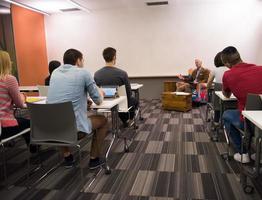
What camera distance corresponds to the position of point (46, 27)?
23.8 ft

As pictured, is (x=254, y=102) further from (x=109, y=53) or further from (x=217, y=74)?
(x=109, y=53)

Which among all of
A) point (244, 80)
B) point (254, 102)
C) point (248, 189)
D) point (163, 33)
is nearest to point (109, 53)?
point (244, 80)

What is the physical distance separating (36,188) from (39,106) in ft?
2.62

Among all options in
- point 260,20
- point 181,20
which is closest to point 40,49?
point 181,20

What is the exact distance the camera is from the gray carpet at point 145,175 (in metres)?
2.09

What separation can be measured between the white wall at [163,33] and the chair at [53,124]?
5.03 metres

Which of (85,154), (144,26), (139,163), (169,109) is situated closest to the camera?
(139,163)

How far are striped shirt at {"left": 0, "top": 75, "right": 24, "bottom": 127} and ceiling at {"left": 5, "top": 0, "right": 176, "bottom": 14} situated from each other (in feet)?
13.3

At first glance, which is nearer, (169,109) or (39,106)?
(39,106)

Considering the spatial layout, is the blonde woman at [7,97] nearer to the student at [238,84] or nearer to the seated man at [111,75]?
the seated man at [111,75]

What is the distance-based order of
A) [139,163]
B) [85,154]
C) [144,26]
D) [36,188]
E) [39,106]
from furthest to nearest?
1. [144,26]
2. [85,154]
3. [139,163]
4. [36,188]
5. [39,106]

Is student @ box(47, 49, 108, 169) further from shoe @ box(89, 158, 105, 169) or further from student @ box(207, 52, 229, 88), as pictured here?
student @ box(207, 52, 229, 88)

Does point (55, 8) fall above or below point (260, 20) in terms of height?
above

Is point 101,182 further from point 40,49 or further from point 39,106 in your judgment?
point 40,49
